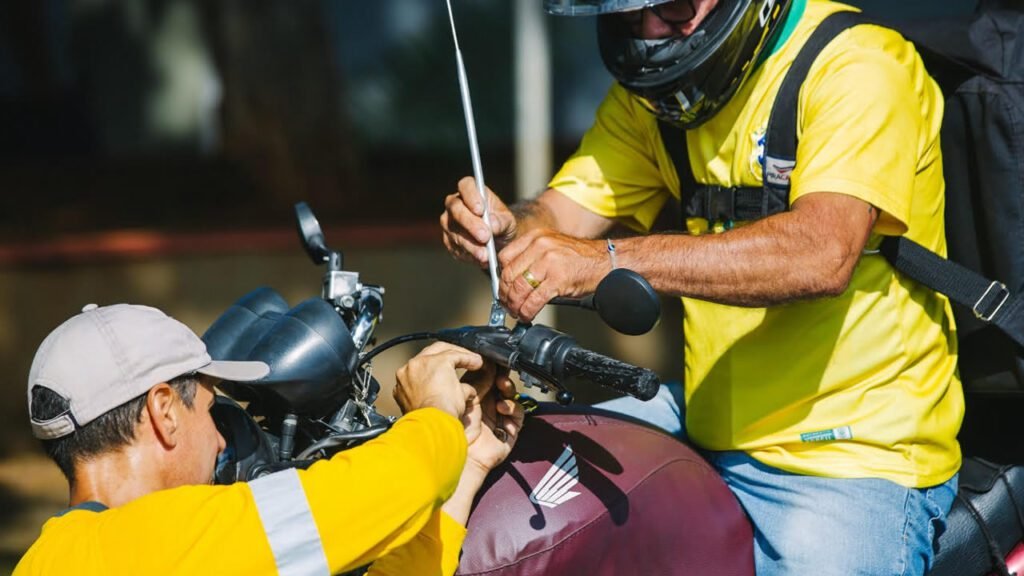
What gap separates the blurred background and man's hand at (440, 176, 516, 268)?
441 centimetres

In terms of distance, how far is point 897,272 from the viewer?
2.91 metres

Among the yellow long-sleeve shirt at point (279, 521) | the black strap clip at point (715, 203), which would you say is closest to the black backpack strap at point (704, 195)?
the black strap clip at point (715, 203)

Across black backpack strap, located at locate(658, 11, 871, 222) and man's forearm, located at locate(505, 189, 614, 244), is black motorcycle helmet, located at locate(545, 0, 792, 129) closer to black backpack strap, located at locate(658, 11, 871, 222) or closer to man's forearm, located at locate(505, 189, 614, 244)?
black backpack strap, located at locate(658, 11, 871, 222)

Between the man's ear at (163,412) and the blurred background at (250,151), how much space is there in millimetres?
4458

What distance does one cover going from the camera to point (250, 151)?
1077 cm

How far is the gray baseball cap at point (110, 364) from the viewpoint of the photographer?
2.42 m

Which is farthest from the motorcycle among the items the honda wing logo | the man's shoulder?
the man's shoulder

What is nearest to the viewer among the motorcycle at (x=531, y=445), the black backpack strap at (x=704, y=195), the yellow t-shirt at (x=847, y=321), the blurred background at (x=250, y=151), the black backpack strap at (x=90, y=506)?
the black backpack strap at (x=90, y=506)

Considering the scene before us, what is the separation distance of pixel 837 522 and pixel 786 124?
891 mm

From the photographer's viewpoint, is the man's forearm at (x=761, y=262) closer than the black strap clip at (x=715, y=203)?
Yes

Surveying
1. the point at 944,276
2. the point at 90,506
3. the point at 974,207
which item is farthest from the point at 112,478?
the point at 974,207

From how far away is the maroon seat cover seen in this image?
8.14 feet

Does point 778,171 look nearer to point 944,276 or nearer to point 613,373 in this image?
point 944,276

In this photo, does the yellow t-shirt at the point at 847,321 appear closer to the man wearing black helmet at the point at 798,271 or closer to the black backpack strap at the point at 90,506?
the man wearing black helmet at the point at 798,271
